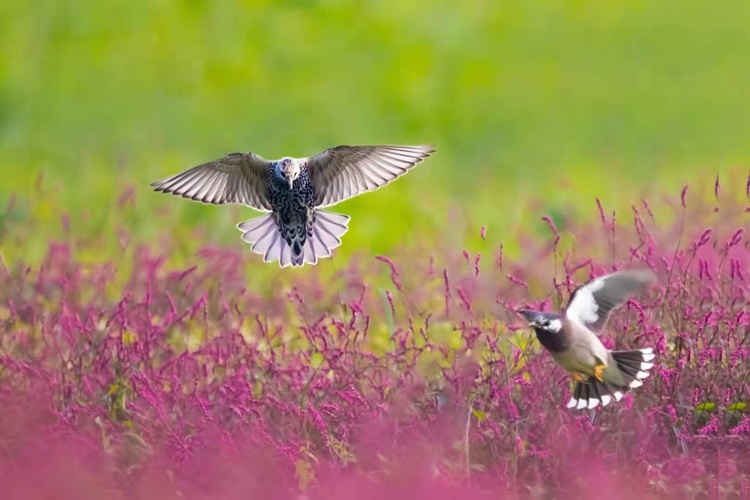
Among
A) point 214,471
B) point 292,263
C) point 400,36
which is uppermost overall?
point 400,36

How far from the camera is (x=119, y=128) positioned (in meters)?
10.3

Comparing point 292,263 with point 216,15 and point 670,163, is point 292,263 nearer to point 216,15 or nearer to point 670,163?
point 670,163

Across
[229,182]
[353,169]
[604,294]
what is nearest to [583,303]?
[604,294]

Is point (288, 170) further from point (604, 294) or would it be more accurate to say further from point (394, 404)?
point (604, 294)

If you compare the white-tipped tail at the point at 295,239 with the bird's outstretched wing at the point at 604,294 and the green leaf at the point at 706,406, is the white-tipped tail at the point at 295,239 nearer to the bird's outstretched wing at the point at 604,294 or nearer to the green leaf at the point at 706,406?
the bird's outstretched wing at the point at 604,294

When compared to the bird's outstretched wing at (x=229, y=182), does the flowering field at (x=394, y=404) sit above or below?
below

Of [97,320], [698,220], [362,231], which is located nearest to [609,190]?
[362,231]

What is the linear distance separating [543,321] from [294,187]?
1473 millimetres

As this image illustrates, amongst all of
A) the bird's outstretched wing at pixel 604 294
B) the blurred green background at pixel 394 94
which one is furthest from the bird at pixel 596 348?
the blurred green background at pixel 394 94

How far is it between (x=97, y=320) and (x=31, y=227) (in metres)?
2.61

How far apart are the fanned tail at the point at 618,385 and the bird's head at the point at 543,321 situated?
0.89ft

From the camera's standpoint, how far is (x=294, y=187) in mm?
5098

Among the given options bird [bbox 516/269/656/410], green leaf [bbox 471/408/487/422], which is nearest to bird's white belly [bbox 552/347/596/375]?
bird [bbox 516/269/656/410]

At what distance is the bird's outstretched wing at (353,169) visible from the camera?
16.6ft
